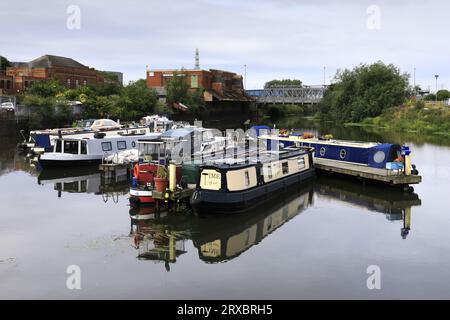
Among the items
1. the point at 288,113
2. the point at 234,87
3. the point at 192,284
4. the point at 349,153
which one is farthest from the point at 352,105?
the point at 192,284

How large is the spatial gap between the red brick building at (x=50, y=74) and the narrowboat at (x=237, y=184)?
1841 inches

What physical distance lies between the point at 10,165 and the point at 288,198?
19.0 meters

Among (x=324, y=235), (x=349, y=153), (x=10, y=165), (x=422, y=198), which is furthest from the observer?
(x=10, y=165)

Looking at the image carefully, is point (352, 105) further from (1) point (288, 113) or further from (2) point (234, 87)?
(1) point (288, 113)

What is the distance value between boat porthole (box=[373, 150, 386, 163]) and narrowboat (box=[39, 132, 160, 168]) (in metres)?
15.8

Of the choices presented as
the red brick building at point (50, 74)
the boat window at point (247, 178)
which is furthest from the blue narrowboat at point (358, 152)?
the red brick building at point (50, 74)

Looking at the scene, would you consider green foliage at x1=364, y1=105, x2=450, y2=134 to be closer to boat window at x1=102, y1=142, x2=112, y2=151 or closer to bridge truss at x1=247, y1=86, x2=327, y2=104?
bridge truss at x1=247, y1=86, x2=327, y2=104

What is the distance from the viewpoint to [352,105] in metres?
80.9

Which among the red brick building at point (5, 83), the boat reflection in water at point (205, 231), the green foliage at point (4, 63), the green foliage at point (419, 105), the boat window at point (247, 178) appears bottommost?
the boat reflection in water at point (205, 231)

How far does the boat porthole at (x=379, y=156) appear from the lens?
2608 cm

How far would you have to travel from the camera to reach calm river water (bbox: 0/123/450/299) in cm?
1255

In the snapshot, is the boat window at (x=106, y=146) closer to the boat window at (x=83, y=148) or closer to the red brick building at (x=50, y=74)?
the boat window at (x=83, y=148)
